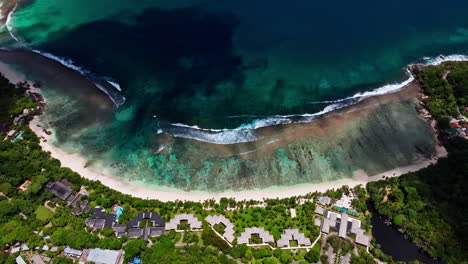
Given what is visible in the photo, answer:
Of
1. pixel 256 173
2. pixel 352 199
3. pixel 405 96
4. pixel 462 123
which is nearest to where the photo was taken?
pixel 352 199

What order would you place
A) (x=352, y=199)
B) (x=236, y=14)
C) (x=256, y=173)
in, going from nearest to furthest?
1. (x=352, y=199)
2. (x=256, y=173)
3. (x=236, y=14)

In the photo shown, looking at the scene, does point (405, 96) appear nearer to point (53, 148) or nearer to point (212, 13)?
point (212, 13)

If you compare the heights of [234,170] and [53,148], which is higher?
[53,148]

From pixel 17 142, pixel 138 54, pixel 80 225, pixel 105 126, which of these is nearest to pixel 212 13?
pixel 138 54

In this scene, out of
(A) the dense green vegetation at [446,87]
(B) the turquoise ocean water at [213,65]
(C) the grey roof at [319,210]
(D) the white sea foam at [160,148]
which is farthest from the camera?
(A) the dense green vegetation at [446,87]

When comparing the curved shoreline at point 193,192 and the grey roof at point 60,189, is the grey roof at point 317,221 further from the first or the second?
the grey roof at point 60,189

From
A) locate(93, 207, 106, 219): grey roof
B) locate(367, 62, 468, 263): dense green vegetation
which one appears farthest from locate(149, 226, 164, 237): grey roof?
locate(367, 62, 468, 263): dense green vegetation

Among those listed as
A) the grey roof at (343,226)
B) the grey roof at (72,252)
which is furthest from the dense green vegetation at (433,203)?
the grey roof at (72,252)
